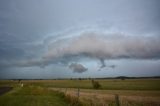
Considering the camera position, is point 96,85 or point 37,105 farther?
point 96,85

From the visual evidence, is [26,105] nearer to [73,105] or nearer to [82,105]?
[73,105]

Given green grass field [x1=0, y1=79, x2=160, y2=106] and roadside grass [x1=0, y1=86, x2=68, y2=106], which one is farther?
green grass field [x1=0, y1=79, x2=160, y2=106]

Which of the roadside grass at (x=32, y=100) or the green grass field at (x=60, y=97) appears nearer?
the roadside grass at (x=32, y=100)

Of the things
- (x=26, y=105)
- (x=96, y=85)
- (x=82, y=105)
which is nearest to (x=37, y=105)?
(x=26, y=105)

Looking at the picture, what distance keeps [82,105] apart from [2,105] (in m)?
7.75

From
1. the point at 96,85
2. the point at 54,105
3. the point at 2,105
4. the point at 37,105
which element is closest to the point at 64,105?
the point at 54,105

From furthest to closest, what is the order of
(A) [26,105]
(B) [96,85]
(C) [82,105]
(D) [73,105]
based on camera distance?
(B) [96,85] < (A) [26,105] < (D) [73,105] < (C) [82,105]

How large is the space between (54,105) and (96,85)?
65.6 metres

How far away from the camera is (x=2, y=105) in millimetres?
16875

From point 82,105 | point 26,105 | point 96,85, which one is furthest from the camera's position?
point 96,85

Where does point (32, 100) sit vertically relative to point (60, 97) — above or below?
below

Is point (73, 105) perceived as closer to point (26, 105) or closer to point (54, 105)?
point (54, 105)

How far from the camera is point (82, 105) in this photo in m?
14.8

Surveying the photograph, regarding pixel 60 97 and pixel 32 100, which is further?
pixel 60 97
